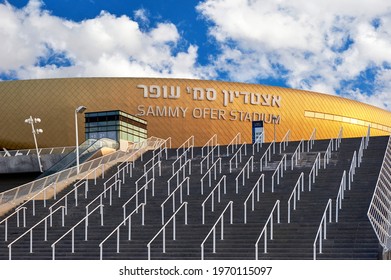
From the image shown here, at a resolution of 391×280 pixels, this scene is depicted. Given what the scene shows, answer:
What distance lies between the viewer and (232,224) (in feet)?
58.4

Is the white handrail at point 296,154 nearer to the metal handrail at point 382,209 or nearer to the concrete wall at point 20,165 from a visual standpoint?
the metal handrail at point 382,209

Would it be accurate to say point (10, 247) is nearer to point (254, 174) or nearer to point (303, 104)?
point (254, 174)

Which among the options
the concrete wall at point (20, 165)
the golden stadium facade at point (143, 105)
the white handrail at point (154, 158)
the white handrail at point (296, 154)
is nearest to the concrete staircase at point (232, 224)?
the white handrail at point (296, 154)

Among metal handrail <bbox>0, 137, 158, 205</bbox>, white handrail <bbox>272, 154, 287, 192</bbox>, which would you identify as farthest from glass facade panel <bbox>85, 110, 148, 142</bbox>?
white handrail <bbox>272, 154, 287, 192</bbox>

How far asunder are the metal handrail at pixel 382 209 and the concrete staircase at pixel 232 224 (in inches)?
7.6

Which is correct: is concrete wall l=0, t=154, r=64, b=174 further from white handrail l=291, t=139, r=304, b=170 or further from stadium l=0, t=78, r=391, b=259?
white handrail l=291, t=139, r=304, b=170

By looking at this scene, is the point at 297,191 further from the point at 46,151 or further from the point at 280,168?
the point at 46,151

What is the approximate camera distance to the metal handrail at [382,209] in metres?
16.2

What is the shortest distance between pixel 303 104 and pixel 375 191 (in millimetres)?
35095

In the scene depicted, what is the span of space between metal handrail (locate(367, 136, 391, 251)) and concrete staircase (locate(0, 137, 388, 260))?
0.64ft

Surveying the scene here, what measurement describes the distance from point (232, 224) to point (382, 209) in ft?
12.7

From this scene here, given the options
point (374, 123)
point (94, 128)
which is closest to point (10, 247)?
point (94, 128)

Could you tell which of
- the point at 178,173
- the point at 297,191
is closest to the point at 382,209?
the point at 297,191

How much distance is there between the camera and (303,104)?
5353 centimetres
